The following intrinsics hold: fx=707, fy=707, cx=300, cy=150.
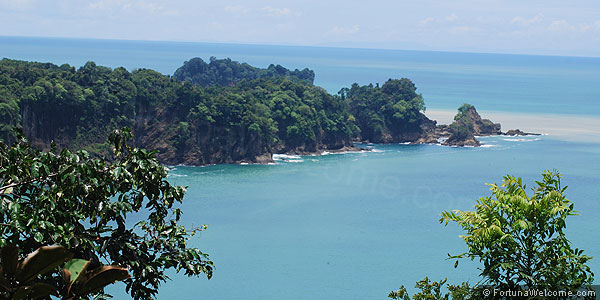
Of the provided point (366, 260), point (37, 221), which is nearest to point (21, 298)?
point (37, 221)

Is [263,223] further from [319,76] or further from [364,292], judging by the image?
[319,76]

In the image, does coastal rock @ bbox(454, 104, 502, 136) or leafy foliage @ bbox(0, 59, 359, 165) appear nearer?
leafy foliage @ bbox(0, 59, 359, 165)

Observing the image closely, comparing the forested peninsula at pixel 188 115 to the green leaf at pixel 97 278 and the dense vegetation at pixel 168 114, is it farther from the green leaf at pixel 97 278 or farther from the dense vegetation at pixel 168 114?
the green leaf at pixel 97 278

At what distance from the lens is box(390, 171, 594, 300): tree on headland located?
7.62 metres

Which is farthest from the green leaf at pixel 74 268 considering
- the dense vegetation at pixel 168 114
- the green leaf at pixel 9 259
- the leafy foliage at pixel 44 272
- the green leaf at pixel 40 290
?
the dense vegetation at pixel 168 114

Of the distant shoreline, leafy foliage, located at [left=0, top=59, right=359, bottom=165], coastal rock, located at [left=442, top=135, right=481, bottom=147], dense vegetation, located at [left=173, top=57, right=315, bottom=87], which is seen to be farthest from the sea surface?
dense vegetation, located at [left=173, top=57, right=315, bottom=87]

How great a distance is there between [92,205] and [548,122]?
8844 centimetres

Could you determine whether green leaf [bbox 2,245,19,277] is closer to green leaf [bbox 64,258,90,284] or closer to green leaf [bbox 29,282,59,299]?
green leaf [bbox 29,282,59,299]

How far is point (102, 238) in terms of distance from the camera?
7484mm

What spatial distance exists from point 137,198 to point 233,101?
4725 cm

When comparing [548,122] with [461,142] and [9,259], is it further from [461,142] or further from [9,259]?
[9,259]

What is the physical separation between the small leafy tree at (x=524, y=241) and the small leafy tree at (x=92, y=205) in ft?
10.4

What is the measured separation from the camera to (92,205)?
25.0 ft

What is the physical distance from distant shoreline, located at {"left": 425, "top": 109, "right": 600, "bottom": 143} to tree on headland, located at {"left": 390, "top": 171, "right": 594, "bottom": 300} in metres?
72.4
